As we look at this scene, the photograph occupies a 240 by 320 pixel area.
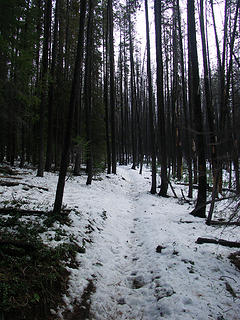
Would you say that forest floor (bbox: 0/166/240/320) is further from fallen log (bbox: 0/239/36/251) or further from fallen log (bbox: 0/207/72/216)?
fallen log (bbox: 0/239/36/251)

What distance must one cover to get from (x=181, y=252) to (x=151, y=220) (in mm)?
2608

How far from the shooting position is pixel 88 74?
39.7 feet

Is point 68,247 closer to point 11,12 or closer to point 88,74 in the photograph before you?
point 11,12

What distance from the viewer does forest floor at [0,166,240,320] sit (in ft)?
9.48

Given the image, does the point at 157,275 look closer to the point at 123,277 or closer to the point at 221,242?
the point at 123,277

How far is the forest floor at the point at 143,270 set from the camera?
2.89 metres

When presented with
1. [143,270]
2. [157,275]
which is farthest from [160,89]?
[157,275]

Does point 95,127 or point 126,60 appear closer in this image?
point 95,127

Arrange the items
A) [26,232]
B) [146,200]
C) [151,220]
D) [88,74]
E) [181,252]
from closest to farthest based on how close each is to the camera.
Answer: [26,232] < [181,252] < [151,220] < [146,200] < [88,74]

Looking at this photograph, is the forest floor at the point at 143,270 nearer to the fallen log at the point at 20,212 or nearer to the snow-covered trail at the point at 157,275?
the snow-covered trail at the point at 157,275

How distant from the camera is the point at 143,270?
4.03 metres

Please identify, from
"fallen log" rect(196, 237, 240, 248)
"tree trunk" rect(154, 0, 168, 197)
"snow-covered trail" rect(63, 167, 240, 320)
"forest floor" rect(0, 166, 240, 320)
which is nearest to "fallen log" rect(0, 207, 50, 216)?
"forest floor" rect(0, 166, 240, 320)

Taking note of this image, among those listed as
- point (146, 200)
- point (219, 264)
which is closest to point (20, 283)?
point (219, 264)

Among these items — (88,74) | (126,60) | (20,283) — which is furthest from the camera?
(126,60)
